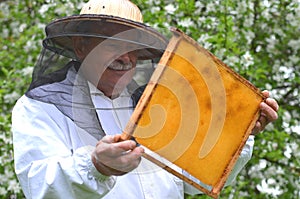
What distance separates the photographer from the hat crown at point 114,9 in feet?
7.54

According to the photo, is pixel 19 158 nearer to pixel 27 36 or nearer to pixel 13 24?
pixel 27 36

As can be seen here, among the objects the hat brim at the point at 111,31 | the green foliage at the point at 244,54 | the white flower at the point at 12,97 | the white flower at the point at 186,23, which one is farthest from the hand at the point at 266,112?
the white flower at the point at 12,97

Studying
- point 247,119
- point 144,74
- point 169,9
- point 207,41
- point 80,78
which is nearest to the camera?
point 247,119

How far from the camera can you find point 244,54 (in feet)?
13.6

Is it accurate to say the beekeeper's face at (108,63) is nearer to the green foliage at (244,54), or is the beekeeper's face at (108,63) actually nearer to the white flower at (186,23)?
the green foliage at (244,54)

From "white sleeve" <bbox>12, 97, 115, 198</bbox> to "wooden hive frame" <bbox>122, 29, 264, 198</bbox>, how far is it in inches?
8.3

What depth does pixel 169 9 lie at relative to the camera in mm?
4363

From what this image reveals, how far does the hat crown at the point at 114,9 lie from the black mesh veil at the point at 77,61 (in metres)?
0.06

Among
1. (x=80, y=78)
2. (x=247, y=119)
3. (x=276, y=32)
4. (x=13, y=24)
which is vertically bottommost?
(x=13, y=24)

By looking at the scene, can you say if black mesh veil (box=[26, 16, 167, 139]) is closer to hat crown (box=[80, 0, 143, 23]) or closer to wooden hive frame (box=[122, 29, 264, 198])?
hat crown (box=[80, 0, 143, 23])

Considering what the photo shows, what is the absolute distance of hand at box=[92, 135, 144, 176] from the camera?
69.4 inches

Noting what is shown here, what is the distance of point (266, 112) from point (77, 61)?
722 mm

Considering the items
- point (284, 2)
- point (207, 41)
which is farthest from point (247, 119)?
point (284, 2)

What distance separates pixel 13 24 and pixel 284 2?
83.9 inches
